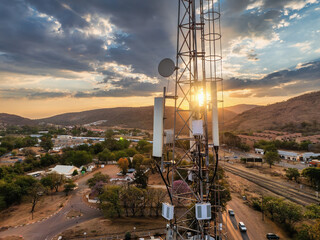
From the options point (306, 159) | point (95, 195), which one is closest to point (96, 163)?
point (95, 195)

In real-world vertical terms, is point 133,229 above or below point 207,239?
below

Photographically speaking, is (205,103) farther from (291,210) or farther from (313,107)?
(313,107)

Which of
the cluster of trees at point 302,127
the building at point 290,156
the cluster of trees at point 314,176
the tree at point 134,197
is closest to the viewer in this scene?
the tree at point 134,197

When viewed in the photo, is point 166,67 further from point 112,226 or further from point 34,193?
point 34,193

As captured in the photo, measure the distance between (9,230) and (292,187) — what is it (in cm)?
3229

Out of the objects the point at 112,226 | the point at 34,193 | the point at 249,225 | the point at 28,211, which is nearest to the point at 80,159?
the point at 34,193

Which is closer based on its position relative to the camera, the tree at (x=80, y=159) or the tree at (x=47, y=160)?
the tree at (x=80, y=159)

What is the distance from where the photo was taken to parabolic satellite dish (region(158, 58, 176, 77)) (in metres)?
→ 9.20

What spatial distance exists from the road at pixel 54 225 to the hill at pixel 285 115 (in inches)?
3239

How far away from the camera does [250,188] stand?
2619 cm

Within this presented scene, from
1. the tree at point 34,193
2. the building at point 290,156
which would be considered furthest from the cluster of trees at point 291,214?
the building at point 290,156

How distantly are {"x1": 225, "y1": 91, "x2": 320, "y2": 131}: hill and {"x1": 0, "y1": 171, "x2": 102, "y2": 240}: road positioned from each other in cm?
8227

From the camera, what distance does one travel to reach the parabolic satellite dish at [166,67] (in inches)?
362

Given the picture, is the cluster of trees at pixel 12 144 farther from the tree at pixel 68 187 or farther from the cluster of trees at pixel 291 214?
the cluster of trees at pixel 291 214
